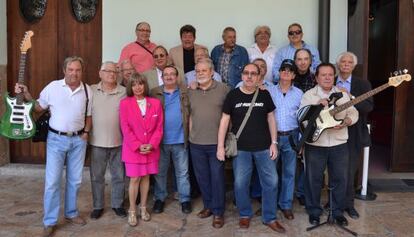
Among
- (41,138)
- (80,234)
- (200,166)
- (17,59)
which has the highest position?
(17,59)

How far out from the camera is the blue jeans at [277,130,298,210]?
4.45 metres

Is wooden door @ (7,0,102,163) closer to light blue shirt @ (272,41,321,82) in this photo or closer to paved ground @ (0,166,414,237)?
paved ground @ (0,166,414,237)

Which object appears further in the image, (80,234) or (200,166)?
(200,166)

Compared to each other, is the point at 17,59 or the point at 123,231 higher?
the point at 17,59

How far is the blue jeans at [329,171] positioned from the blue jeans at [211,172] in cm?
87

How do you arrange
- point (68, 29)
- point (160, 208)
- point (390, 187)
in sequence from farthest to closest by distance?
point (68, 29)
point (390, 187)
point (160, 208)

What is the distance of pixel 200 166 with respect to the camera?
14.7ft

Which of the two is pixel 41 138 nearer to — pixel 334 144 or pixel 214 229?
pixel 214 229

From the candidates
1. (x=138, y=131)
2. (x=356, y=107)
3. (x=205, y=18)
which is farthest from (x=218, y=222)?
(x=205, y=18)

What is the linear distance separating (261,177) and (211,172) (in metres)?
0.52

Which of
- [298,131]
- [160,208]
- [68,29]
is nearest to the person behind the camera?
[298,131]

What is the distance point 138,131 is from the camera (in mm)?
4270

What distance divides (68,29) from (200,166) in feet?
10.8

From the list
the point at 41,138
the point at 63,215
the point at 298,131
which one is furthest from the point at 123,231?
the point at 298,131
